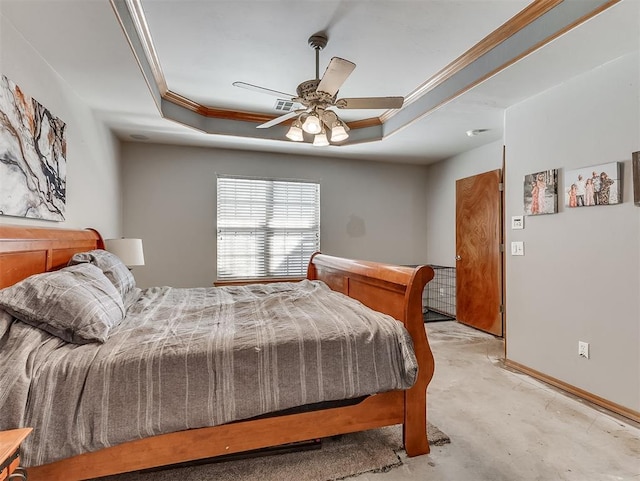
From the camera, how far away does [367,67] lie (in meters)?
2.80

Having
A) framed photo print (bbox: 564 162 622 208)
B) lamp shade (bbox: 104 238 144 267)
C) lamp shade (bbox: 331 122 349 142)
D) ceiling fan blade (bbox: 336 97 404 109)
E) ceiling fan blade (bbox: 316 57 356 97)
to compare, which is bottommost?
lamp shade (bbox: 104 238 144 267)

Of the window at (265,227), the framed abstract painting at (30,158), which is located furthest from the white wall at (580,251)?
the framed abstract painting at (30,158)

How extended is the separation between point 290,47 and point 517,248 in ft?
8.50

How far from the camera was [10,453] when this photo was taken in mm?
944

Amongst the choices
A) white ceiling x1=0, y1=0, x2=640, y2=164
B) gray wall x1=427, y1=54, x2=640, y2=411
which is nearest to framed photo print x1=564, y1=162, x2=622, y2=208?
gray wall x1=427, y1=54, x2=640, y2=411

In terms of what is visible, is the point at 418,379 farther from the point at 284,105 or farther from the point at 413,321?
the point at 284,105

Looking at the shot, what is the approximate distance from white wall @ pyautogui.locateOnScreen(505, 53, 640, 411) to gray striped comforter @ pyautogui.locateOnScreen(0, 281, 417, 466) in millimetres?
1663

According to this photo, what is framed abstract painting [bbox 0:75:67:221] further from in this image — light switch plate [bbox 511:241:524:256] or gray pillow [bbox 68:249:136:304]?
light switch plate [bbox 511:241:524:256]

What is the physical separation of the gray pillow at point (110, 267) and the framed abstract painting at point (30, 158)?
0.35 m

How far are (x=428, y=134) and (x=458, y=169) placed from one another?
1200mm

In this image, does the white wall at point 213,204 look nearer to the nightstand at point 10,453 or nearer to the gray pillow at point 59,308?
the gray pillow at point 59,308

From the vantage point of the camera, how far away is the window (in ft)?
14.8

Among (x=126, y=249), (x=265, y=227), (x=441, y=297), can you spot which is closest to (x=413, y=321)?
(x=126, y=249)

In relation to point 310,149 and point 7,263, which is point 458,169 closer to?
point 310,149
